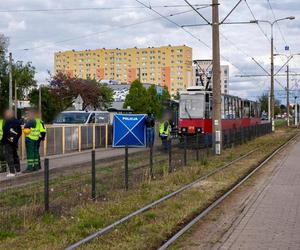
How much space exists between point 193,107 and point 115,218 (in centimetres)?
2317

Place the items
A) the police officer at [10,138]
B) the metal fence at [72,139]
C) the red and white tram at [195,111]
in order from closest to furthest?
the police officer at [10,138], the metal fence at [72,139], the red and white tram at [195,111]

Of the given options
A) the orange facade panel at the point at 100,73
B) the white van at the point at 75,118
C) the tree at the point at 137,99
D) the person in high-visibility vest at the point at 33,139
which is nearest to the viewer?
the person in high-visibility vest at the point at 33,139

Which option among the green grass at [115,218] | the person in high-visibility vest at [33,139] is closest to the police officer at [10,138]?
the person in high-visibility vest at [33,139]

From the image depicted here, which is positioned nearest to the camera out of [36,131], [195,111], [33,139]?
[33,139]

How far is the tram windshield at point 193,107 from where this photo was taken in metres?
32.2

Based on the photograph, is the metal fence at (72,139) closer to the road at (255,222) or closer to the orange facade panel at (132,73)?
the road at (255,222)

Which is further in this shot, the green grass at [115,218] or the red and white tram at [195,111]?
the red and white tram at [195,111]

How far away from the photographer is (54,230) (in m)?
8.53

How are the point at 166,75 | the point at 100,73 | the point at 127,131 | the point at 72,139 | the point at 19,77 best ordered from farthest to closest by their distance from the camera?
the point at 166,75
the point at 100,73
the point at 19,77
the point at 127,131
the point at 72,139

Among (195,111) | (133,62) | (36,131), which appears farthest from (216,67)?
(133,62)

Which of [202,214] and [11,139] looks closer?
[202,214]

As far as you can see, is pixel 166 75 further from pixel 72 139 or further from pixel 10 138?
pixel 10 138

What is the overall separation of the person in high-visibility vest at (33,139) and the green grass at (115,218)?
4077mm

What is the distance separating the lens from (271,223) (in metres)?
9.61
